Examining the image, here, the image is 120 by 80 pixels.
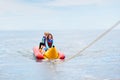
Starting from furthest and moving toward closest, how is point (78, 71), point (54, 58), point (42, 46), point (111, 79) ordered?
point (42, 46) < point (54, 58) < point (78, 71) < point (111, 79)

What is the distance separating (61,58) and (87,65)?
6.34ft

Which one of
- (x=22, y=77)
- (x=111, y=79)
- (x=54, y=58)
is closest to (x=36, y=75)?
(x=22, y=77)

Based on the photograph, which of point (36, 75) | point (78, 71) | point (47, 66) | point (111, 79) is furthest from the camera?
point (47, 66)

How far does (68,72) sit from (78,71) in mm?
501

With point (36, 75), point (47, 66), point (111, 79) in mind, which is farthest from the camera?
point (47, 66)

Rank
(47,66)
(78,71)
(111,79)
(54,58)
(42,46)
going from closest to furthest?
(111,79)
(78,71)
(47,66)
(54,58)
(42,46)

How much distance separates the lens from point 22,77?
11.7 meters

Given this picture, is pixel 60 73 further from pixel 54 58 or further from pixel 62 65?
pixel 54 58

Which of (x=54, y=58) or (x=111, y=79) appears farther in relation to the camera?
(x=54, y=58)

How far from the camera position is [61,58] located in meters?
16.5

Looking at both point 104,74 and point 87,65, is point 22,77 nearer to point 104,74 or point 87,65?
point 104,74

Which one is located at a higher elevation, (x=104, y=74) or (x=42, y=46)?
(x=42, y=46)

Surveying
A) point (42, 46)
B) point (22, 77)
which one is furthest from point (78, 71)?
point (42, 46)

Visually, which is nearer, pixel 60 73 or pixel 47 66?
pixel 60 73
